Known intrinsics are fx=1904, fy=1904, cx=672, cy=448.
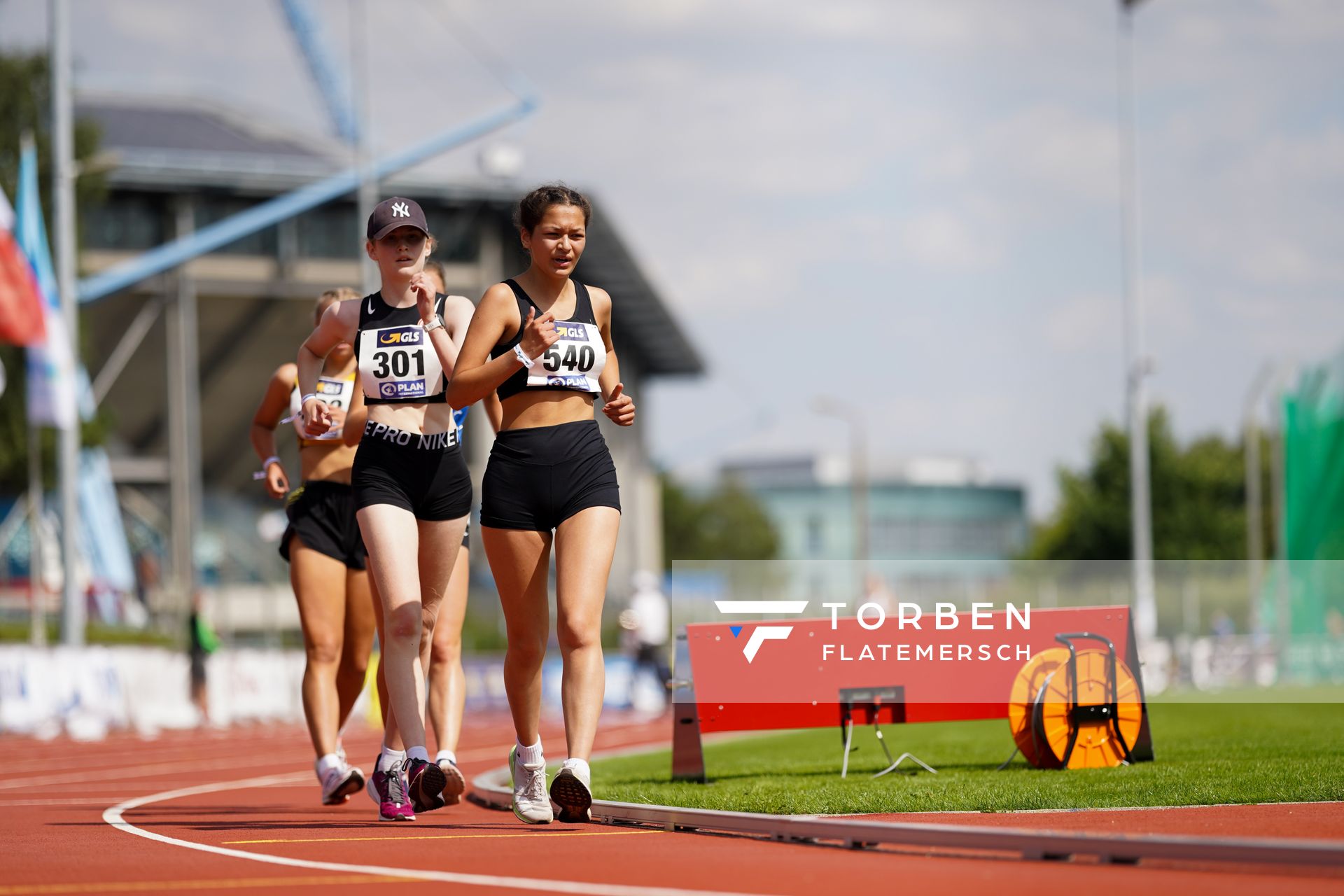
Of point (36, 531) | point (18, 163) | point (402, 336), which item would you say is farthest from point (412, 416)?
point (18, 163)

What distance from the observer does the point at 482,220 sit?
186 ft

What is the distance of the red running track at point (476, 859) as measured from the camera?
551cm

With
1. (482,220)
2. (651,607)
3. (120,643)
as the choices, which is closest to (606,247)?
(482,220)

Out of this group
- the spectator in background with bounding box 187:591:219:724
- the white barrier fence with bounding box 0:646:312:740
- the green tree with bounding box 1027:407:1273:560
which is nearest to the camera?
the white barrier fence with bounding box 0:646:312:740

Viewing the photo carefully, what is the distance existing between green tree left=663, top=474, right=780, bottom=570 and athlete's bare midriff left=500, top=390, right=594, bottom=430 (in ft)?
385

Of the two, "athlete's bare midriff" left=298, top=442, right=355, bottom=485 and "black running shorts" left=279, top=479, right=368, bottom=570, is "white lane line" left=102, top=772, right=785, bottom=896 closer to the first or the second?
"black running shorts" left=279, top=479, right=368, bottom=570

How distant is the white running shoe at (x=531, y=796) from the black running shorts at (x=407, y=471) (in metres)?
1.20

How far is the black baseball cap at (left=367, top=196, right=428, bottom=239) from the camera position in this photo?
8.41 metres

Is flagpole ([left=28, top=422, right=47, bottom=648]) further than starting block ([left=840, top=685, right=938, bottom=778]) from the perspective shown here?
Yes

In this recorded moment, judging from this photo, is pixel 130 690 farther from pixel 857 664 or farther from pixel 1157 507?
pixel 1157 507

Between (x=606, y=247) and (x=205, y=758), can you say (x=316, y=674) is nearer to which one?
(x=205, y=758)

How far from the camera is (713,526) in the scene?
129m


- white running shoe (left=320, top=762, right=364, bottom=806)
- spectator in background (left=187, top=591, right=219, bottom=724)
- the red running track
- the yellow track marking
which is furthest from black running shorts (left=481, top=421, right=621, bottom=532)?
spectator in background (left=187, top=591, right=219, bottom=724)

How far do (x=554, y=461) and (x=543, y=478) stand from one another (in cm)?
8
